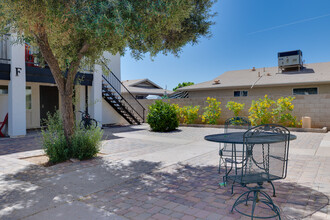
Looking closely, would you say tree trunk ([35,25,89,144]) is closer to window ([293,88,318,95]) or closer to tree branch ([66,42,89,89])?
tree branch ([66,42,89,89])

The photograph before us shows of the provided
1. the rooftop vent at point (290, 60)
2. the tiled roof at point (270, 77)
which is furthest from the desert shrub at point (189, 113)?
the rooftop vent at point (290, 60)

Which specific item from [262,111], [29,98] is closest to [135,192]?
[262,111]

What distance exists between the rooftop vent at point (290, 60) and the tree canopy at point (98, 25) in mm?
13728

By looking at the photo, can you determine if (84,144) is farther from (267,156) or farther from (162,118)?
(162,118)

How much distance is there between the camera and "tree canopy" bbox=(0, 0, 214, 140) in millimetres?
4523

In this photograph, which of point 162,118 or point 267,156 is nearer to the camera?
point 267,156

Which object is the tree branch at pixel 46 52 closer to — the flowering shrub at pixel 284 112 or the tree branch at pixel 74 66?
the tree branch at pixel 74 66

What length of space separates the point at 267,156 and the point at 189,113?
11.5m

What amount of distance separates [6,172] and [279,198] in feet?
17.0

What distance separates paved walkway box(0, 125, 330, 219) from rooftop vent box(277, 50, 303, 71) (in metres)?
13.2

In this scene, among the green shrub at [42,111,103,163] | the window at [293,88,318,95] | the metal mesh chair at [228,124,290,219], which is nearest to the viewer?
the metal mesh chair at [228,124,290,219]

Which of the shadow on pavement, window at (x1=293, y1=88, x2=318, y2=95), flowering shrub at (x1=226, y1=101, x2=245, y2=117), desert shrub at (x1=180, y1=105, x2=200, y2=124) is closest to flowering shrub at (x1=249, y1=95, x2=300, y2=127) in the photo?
flowering shrub at (x1=226, y1=101, x2=245, y2=117)

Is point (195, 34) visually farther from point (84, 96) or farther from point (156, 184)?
point (84, 96)

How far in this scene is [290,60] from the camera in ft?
59.3
